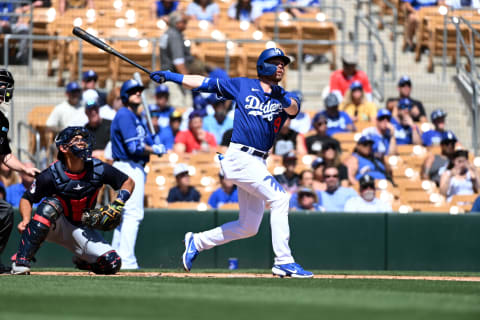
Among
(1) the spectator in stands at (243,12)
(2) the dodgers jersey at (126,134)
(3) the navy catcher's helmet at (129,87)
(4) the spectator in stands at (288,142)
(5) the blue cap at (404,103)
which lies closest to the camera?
(2) the dodgers jersey at (126,134)

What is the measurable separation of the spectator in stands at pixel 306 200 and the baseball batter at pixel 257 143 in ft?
11.9

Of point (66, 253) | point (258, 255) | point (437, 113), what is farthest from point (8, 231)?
point (437, 113)

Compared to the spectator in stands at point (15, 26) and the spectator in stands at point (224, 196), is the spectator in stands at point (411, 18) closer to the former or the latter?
the spectator in stands at point (224, 196)

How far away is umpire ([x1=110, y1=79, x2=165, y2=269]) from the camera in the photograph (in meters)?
10.4

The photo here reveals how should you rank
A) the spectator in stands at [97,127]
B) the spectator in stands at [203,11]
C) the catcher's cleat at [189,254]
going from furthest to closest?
the spectator in stands at [203,11] < the spectator in stands at [97,127] < the catcher's cleat at [189,254]

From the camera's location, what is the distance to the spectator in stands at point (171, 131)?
13.5 metres

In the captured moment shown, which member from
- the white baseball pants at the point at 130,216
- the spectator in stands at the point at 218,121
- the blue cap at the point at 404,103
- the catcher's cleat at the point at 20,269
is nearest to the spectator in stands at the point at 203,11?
the spectator in stands at the point at 218,121

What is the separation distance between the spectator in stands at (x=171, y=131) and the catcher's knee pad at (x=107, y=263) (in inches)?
183

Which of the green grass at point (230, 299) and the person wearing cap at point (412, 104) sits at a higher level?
the person wearing cap at point (412, 104)

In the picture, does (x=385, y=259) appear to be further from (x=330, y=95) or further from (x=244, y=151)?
(x=244, y=151)

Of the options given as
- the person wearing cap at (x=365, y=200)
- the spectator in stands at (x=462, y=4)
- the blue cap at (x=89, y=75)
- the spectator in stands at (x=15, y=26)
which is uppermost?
the spectator in stands at (x=462, y=4)

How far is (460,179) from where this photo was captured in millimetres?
13266

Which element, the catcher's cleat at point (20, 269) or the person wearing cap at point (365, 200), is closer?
the catcher's cleat at point (20, 269)

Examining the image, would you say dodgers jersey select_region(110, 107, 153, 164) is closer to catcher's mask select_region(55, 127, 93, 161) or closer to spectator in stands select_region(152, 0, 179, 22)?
catcher's mask select_region(55, 127, 93, 161)
